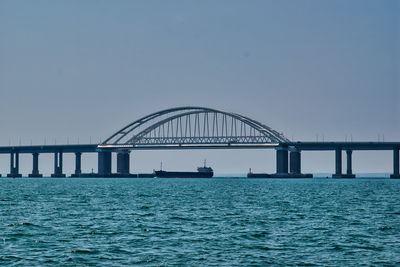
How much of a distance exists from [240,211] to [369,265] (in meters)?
24.4

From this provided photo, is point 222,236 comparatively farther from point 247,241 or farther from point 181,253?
point 181,253

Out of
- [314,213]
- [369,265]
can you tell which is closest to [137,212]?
[314,213]

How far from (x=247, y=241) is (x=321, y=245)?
11.6 ft

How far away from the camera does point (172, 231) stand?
35250 mm

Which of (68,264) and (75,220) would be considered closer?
(68,264)

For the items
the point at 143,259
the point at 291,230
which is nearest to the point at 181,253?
the point at 143,259

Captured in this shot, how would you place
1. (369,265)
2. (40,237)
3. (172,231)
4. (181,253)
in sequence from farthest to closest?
(172,231) → (40,237) → (181,253) → (369,265)

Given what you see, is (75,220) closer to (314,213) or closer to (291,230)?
(291,230)

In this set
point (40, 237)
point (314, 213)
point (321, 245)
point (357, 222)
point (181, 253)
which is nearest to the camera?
point (181, 253)

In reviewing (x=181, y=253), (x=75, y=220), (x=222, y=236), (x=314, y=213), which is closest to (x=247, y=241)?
(x=222, y=236)

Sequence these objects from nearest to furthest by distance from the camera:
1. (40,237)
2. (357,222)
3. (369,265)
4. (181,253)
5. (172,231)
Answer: (369,265) < (181,253) < (40,237) < (172,231) < (357,222)

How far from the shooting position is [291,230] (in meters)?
35.9

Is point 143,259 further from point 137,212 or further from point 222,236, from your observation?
point 137,212

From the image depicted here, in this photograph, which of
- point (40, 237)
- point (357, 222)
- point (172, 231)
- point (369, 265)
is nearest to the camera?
point (369, 265)
